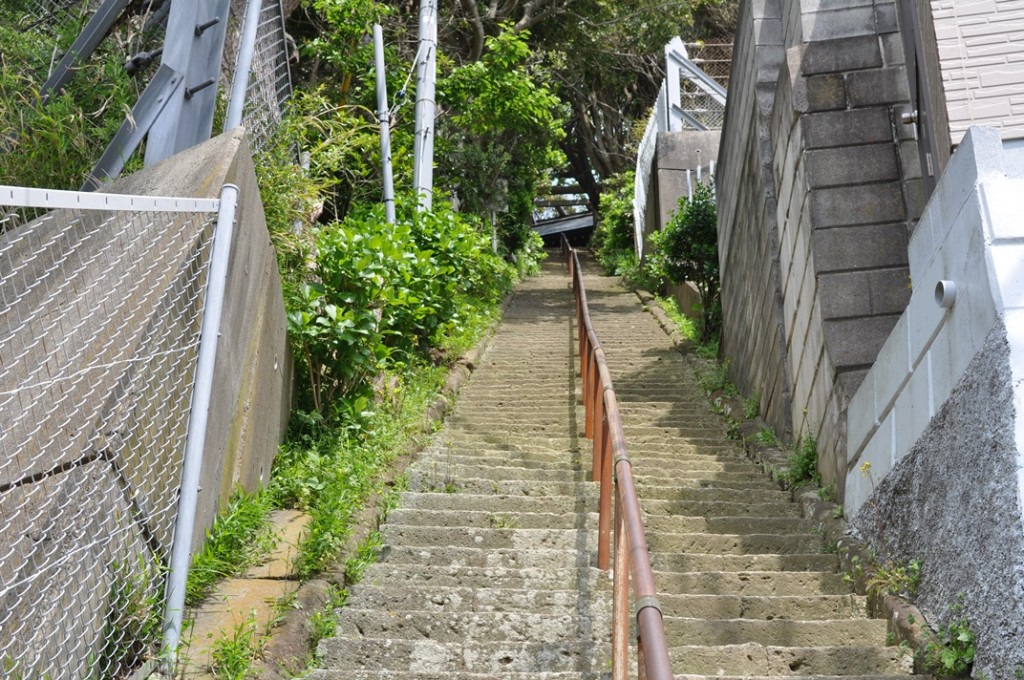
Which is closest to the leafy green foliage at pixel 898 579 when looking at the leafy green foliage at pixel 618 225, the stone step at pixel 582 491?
the stone step at pixel 582 491

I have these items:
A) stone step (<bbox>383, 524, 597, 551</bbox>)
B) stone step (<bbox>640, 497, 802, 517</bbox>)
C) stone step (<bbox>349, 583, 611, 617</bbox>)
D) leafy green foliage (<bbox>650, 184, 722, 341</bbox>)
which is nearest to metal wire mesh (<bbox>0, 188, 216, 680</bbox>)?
stone step (<bbox>349, 583, 611, 617</bbox>)

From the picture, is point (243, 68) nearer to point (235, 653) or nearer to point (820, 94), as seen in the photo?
point (820, 94)

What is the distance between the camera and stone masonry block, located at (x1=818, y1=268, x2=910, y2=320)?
20.1 ft

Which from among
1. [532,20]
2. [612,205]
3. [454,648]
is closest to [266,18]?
[454,648]

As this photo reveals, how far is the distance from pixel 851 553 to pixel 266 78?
4.92 m

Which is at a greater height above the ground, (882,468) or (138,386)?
(138,386)

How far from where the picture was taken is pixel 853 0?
7035 mm

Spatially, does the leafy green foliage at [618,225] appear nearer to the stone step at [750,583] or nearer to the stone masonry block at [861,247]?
the stone masonry block at [861,247]

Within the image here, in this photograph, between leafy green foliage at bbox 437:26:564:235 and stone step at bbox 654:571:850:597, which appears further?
leafy green foliage at bbox 437:26:564:235

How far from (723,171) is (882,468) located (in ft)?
19.1

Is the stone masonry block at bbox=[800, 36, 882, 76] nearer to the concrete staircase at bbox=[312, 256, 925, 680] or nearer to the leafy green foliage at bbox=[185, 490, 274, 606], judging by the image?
the concrete staircase at bbox=[312, 256, 925, 680]

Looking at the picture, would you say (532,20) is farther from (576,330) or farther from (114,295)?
(114,295)

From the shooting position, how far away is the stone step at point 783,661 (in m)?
4.22

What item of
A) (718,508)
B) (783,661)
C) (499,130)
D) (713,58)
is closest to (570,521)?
(718,508)
